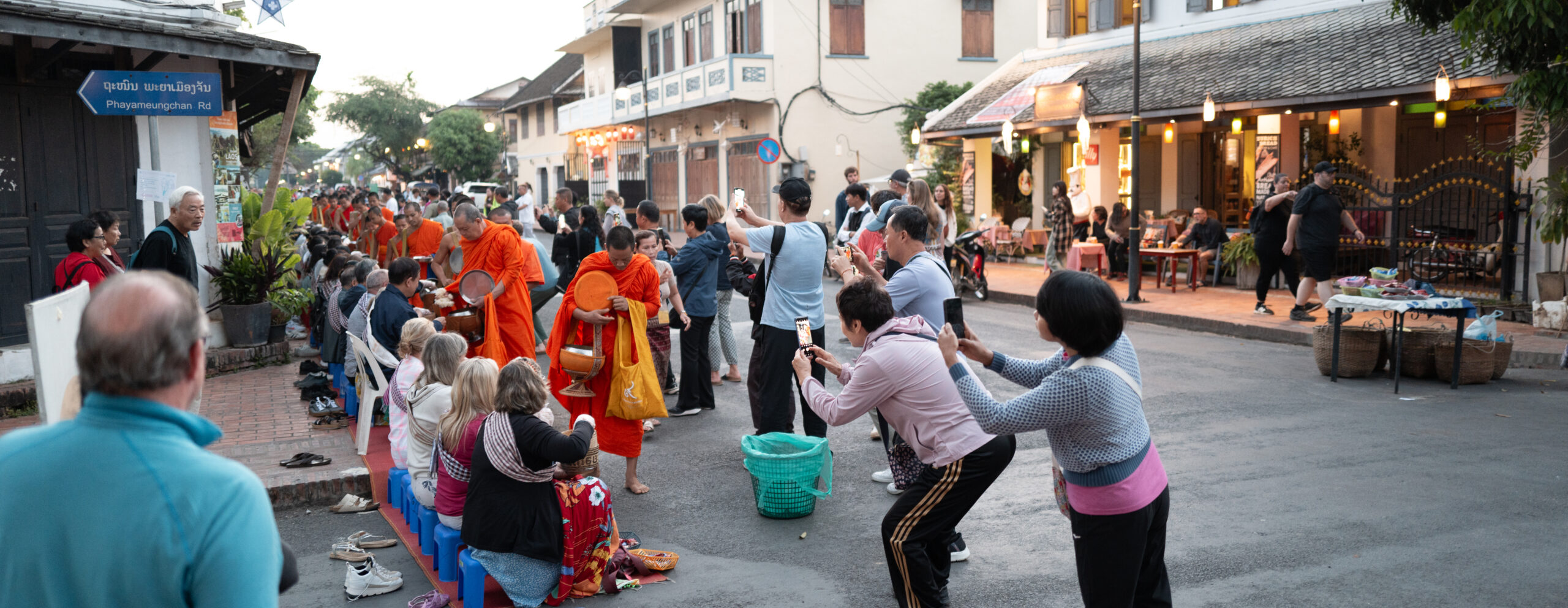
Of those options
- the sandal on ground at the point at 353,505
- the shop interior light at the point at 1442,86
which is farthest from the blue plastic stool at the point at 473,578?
the shop interior light at the point at 1442,86

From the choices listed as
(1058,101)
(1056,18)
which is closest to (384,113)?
(1056,18)

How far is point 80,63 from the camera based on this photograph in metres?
9.79

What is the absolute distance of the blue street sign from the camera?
812 centimetres

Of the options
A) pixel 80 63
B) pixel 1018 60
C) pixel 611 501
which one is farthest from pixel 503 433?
pixel 1018 60

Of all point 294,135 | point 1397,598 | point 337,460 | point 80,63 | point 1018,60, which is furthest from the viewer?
point 294,135

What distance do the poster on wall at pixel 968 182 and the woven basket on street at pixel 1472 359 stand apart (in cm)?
1416

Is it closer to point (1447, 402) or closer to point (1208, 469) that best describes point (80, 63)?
point (1208, 469)

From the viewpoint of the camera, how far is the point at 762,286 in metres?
6.70

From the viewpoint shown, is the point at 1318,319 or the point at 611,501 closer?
the point at 611,501

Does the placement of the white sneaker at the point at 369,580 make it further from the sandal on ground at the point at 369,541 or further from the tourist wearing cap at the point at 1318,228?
the tourist wearing cap at the point at 1318,228

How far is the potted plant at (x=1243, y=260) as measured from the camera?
15305mm

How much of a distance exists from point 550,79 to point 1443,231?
41.0 metres

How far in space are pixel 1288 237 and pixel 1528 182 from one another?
2771 mm

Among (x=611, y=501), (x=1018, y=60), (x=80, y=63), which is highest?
(x=1018, y=60)
